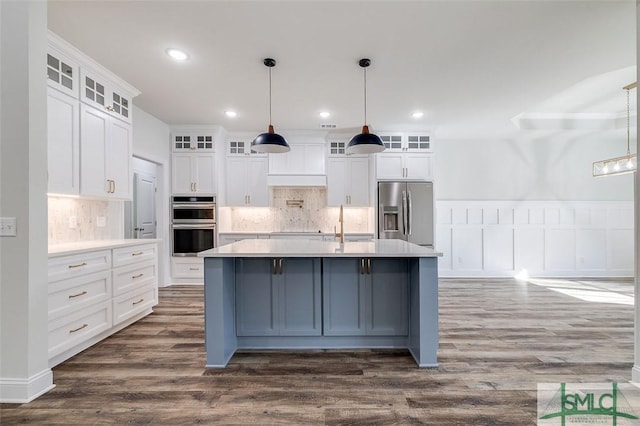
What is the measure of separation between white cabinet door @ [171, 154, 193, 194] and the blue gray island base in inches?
131

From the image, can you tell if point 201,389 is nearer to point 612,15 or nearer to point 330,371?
point 330,371

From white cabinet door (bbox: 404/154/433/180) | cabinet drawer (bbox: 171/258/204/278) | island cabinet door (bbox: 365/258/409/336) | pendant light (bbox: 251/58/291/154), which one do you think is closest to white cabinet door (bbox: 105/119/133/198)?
pendant light (bbox: 251/58/291/154)

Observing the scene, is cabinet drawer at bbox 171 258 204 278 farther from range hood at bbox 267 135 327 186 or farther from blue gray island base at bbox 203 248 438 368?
blue gray island base at bbox 203 248 438 368

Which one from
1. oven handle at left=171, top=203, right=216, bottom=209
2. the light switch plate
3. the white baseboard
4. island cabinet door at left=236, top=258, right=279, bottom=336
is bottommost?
the white baseboard

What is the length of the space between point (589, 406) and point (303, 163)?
15.7 feet

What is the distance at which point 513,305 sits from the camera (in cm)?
412

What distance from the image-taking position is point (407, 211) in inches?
210

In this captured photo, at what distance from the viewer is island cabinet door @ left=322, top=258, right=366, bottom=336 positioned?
2.71m

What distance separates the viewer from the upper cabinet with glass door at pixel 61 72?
8.84 ft

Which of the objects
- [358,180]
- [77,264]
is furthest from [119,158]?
[358,180]

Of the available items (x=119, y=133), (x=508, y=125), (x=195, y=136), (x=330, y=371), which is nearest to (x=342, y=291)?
(x=330, y=371)

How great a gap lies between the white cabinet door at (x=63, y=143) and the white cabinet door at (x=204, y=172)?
2461mm

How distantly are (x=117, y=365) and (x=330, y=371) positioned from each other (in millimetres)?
1732

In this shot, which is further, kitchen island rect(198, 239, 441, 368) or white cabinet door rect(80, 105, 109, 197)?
white cabinet door rect(80, 105, 109, 197)
